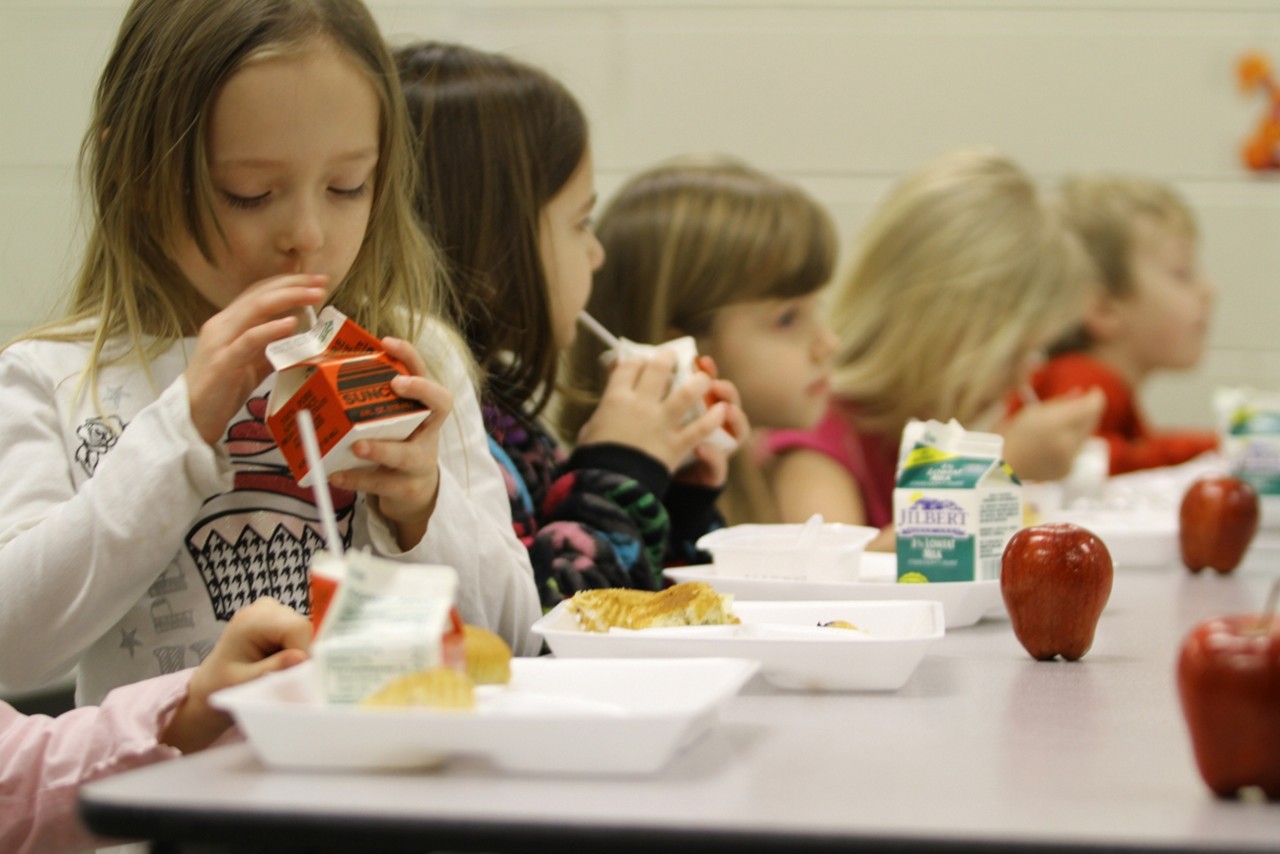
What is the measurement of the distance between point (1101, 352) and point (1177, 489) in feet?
4.35

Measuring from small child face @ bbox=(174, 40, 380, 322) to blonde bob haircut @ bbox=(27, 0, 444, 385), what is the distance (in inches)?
0.5

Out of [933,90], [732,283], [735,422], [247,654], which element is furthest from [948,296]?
[247,654]

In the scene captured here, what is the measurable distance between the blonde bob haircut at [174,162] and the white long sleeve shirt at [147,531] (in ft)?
0.13

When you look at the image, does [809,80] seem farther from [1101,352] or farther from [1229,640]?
[1229,640]

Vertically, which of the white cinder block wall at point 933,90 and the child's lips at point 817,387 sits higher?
the white cinder block wall at point 933,90

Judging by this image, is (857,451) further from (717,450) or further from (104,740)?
(104,740)

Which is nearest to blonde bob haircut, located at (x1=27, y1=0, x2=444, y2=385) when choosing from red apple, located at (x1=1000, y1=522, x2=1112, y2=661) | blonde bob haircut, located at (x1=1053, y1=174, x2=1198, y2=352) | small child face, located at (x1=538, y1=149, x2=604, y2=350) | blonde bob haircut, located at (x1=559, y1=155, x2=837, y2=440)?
small child face, located at (x1=538, y1=149, x2=604, y2=350)

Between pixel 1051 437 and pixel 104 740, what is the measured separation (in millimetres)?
1754

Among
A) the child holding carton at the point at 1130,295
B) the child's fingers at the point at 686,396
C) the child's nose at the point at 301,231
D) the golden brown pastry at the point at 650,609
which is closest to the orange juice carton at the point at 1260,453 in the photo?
the child's fingers at the point at 686,396

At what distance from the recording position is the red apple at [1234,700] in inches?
23.7

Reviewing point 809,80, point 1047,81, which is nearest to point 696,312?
point 809,80

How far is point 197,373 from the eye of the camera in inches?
39.3

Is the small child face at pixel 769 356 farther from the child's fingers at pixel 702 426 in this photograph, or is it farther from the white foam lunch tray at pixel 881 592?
the white foam lunch tray at pixel 881 592

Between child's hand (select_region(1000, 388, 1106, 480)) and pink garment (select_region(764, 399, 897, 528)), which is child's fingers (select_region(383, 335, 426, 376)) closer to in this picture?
pink garment (select_region(764, 399, 897, 528))
